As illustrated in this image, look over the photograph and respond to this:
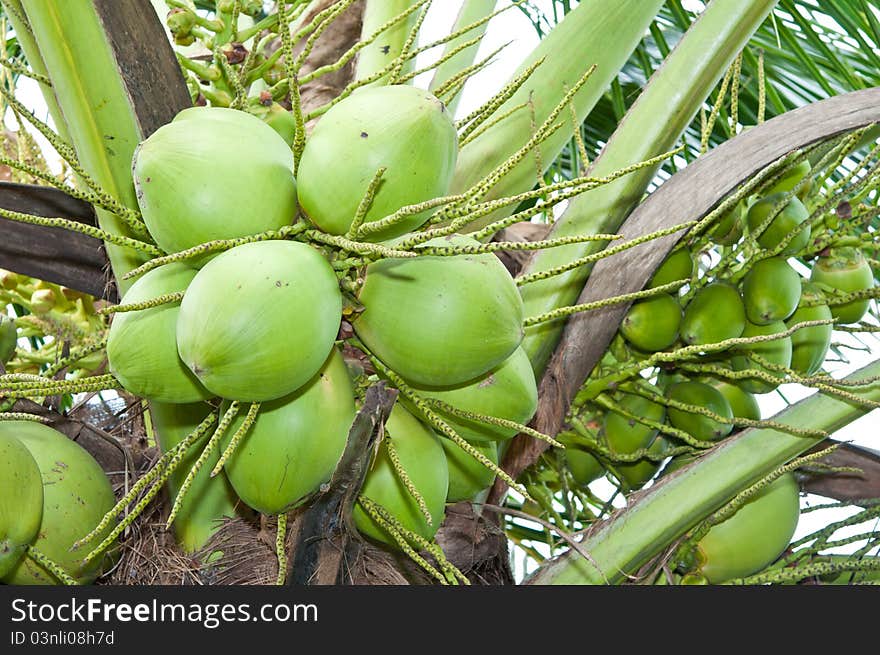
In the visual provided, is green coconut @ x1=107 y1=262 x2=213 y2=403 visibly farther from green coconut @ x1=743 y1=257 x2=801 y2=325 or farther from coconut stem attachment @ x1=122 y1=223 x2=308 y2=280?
green coconut @ x1=743 y1=257 x2=801 y2=325

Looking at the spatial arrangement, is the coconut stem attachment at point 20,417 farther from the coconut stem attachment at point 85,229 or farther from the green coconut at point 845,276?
the green coconut at point 845,276

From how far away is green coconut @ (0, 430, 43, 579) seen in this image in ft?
2.81

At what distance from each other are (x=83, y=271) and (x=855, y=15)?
1364 millimetres

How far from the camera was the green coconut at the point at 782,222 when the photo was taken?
125 cm

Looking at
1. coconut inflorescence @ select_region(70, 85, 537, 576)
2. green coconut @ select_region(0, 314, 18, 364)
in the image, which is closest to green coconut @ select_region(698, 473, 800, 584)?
coconut inflorescence @ select_region(70, 85, 537, 576)

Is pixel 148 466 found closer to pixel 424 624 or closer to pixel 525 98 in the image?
pixel 424 624

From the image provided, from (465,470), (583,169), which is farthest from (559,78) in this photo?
(465,470)

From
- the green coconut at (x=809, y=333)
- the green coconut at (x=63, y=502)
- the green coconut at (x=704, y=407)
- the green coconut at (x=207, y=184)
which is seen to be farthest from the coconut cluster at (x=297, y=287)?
the green coconut at (x=809, y=333)

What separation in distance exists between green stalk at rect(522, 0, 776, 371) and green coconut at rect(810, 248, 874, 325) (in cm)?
27

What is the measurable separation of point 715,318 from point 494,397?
51cm

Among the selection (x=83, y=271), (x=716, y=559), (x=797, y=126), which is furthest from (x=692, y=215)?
(x=83, y=271)

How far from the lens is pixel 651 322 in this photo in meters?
1.25

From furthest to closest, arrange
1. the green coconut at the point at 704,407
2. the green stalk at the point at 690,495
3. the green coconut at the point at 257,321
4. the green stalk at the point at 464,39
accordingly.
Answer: the green stalk at the point at 464,39, the green coconut at the point at 704,407, the green stalk at the point at 690,495, the green coconut at the point at 257,321

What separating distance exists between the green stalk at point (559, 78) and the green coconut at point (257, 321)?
0.57 m
